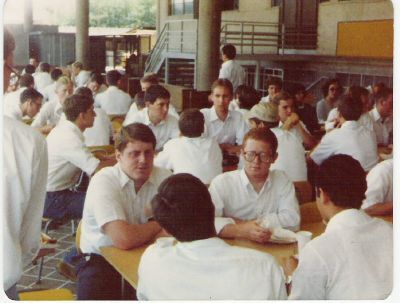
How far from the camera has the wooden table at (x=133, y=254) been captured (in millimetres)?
1747

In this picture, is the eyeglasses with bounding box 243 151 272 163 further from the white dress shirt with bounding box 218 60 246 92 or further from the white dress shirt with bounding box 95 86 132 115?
the white dress shirt with bounding box 218 60 246 92

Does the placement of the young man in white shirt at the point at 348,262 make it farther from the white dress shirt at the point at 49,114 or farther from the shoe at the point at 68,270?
the white dress shirt at the point at 49,114

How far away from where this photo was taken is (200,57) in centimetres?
861

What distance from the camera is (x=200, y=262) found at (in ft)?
4.34

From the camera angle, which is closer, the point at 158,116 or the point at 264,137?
the point at 264,137

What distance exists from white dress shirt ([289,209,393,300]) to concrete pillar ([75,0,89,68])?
1097 centimetres

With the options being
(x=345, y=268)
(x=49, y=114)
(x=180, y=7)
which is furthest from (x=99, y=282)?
(x=180, y=7)

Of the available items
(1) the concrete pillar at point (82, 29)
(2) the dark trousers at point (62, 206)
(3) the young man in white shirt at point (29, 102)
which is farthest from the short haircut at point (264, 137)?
(1) the concrete pillar at point (82, 29)

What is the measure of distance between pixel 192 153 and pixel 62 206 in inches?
32.8

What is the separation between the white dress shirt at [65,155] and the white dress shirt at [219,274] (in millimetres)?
1973

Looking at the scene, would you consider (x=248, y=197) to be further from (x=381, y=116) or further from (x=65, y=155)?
(x=381, y=116)

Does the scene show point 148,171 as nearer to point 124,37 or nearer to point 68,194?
point 68,194

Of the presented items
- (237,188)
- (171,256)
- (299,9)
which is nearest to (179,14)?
(299,9)

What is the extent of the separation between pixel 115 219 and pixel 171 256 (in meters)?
0.62
